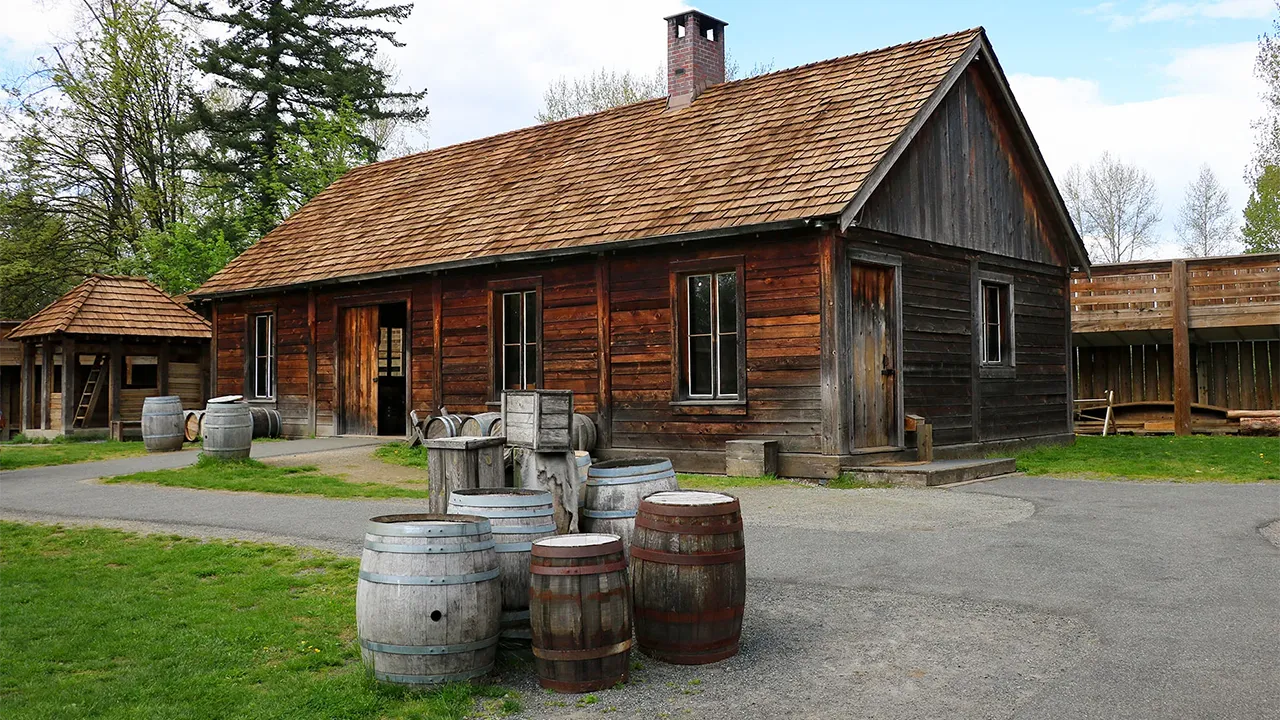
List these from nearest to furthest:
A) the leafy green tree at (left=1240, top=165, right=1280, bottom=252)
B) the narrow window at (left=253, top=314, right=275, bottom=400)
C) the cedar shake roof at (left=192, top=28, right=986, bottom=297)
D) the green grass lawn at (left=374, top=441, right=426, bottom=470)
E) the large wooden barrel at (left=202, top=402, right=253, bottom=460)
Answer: the cedar shake roof at (left=192, top=28, right=986, bottom=297), the large wooden barrel at (left=202, top=402, right=253, bottom=460), the green grass lawn at (left=374, top=441, right=426, bottom=470), the narrow window at (left=253, top=314, right=275, bottom=400), the leafy green tree at (left=1240, top=165, right=1280, bottom=252)

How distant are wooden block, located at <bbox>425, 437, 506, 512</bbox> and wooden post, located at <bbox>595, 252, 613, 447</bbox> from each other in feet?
26.9

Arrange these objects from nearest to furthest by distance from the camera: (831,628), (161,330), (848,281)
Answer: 1. (831,628)
2. (848,281)
3. (161,330)

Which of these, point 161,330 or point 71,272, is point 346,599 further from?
point 71,272

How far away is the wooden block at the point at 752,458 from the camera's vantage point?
13.1 metres

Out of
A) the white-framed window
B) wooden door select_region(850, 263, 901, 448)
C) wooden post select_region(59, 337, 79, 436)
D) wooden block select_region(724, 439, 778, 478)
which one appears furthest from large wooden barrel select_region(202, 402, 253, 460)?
the white-framed window

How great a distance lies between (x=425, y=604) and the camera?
479cm

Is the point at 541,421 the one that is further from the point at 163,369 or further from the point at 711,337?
the point at 163,369

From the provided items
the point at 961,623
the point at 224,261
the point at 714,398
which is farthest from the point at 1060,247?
the point at 224,261

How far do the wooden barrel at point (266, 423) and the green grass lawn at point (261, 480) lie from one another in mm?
5072

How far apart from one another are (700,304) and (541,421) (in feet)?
24.9

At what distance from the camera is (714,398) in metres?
14.0

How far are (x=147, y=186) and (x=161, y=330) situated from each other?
14848mm

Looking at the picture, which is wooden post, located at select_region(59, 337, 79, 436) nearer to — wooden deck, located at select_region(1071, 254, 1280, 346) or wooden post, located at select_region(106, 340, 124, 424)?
wooden post, located at select_region(106, 340, 124, 424)

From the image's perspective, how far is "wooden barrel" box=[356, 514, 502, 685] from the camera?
4.80 meters
